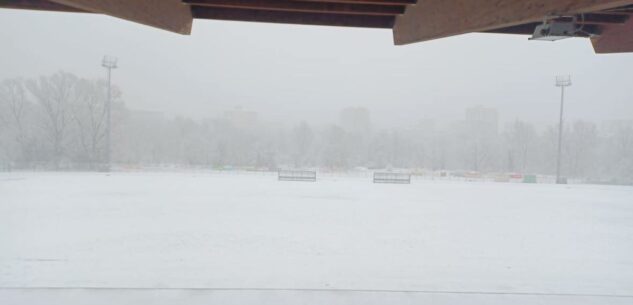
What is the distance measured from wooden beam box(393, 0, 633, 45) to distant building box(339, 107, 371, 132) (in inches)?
2491

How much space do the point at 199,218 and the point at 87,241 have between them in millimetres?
4112

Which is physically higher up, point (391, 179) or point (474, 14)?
point (474, 14)

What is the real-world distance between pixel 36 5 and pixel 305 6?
3.23 meters

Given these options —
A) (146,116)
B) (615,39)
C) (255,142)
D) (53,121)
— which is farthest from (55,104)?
(615,39)

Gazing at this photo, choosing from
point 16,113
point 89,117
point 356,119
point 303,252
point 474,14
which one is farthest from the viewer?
point 356,119

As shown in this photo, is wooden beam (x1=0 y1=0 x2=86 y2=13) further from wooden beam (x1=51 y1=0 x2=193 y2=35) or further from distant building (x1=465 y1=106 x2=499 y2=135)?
distant building (x1=465 y1=106 x2=499 y2=135)

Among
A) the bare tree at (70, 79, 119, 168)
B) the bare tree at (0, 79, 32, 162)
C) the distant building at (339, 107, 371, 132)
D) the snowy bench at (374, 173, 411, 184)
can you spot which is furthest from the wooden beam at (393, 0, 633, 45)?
the distant building at (339, 107, 371, 132)

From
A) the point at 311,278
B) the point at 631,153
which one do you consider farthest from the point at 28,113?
the point at 631,153

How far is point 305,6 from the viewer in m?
4.74

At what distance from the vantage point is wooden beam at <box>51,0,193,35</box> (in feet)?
12.3

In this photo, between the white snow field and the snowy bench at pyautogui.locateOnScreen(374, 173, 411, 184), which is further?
the snowy bench at pyautogui.locateOnScreen(374, 173, 411, 184)

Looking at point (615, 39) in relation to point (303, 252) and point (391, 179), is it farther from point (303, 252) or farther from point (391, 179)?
point (391, 179)

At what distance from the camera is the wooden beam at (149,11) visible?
376cm

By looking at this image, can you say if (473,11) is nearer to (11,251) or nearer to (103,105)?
(11,251)
